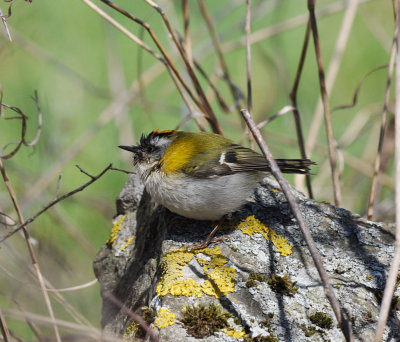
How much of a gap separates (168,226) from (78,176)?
312cm

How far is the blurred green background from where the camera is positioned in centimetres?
483

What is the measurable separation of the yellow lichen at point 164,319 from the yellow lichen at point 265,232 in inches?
32.9

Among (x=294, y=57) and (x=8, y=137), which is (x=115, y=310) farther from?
(x=294, y=57)

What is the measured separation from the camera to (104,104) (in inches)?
279

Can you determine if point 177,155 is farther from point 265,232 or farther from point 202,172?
point 265,232

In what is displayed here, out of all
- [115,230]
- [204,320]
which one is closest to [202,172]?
[115,230]

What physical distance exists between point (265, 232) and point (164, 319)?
0.96 m

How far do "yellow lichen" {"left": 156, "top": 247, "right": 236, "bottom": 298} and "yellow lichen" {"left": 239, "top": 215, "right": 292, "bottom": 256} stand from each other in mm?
281

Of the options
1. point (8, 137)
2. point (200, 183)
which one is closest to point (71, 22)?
point (8, 137)

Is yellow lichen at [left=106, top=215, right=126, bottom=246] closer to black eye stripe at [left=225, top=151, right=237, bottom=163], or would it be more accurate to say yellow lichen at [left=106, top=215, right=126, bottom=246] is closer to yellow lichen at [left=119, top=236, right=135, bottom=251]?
yellow lichen at [left=119, top=236, right=135, bottom=251]

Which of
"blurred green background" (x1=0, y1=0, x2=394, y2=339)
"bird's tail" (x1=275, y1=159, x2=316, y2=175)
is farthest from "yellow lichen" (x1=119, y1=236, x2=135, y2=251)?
"bird's tail" (x1=275, y1=159, x2=316, y2=175)

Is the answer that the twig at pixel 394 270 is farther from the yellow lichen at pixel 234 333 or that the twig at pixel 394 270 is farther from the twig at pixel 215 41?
the twig at pixel 215 41

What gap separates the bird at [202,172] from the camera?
339cm

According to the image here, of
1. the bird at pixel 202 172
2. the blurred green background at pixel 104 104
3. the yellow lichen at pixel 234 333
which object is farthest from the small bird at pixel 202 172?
the blurred green background at pixel 104 104
